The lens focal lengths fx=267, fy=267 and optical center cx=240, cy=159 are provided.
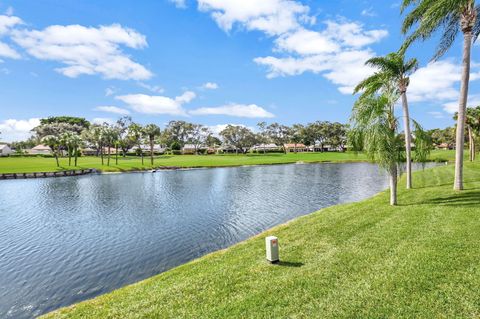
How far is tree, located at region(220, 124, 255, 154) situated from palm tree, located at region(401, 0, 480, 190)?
11661 centimetres

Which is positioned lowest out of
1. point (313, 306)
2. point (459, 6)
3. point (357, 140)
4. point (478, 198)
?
point (313, 306)

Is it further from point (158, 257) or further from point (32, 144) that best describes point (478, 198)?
point (32, 144)

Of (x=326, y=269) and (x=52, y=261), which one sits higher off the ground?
(x=326, y=269)

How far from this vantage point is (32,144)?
146375 millimetres

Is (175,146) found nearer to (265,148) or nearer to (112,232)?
(265,148)

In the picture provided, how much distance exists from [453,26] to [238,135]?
118881mm

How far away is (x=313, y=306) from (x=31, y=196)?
121ft

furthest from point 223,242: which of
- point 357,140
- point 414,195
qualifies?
point 414,195

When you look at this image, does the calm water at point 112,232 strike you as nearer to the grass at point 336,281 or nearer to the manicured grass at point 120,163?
the grass at point 336,281

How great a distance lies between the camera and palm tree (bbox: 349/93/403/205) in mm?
13906

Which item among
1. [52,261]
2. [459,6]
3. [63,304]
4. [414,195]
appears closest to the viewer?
[63,304]

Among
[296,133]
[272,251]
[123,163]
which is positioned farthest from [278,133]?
[272,251]

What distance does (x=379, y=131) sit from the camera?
13.9 m

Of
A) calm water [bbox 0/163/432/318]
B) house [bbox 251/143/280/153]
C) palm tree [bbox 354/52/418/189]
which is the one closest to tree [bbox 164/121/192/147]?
house [bbox 251/143/280/153]
